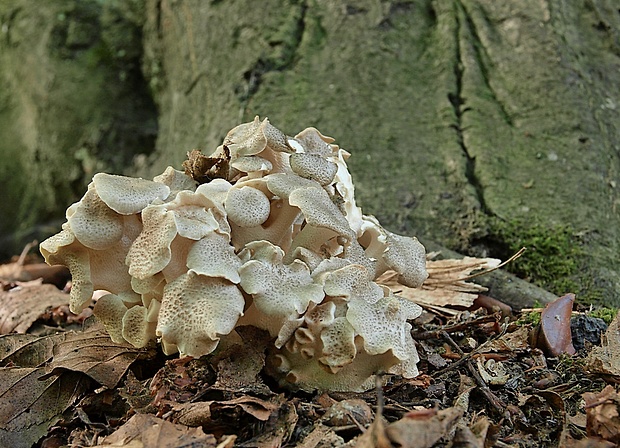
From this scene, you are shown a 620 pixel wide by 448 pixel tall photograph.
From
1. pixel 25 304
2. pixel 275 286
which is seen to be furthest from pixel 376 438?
pixel 25 304

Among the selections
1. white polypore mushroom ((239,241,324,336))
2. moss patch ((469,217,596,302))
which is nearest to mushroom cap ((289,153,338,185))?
white polypore mushroom ((239,241,324,336))

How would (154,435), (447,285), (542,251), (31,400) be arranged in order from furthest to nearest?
(542,251) < (447,285) < (31,400) < (154,435)

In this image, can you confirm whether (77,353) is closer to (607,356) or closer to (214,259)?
(214,259)

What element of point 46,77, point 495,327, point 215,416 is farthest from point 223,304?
point 46,77

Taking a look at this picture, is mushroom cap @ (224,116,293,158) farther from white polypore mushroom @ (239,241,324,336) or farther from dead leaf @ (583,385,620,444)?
dead leaf @ (583,385,620,444)

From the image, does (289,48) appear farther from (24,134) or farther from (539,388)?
(24,134)

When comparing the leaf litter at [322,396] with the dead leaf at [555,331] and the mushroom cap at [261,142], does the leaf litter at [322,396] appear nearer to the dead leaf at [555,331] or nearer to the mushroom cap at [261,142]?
the dead leaf at [555,331]
